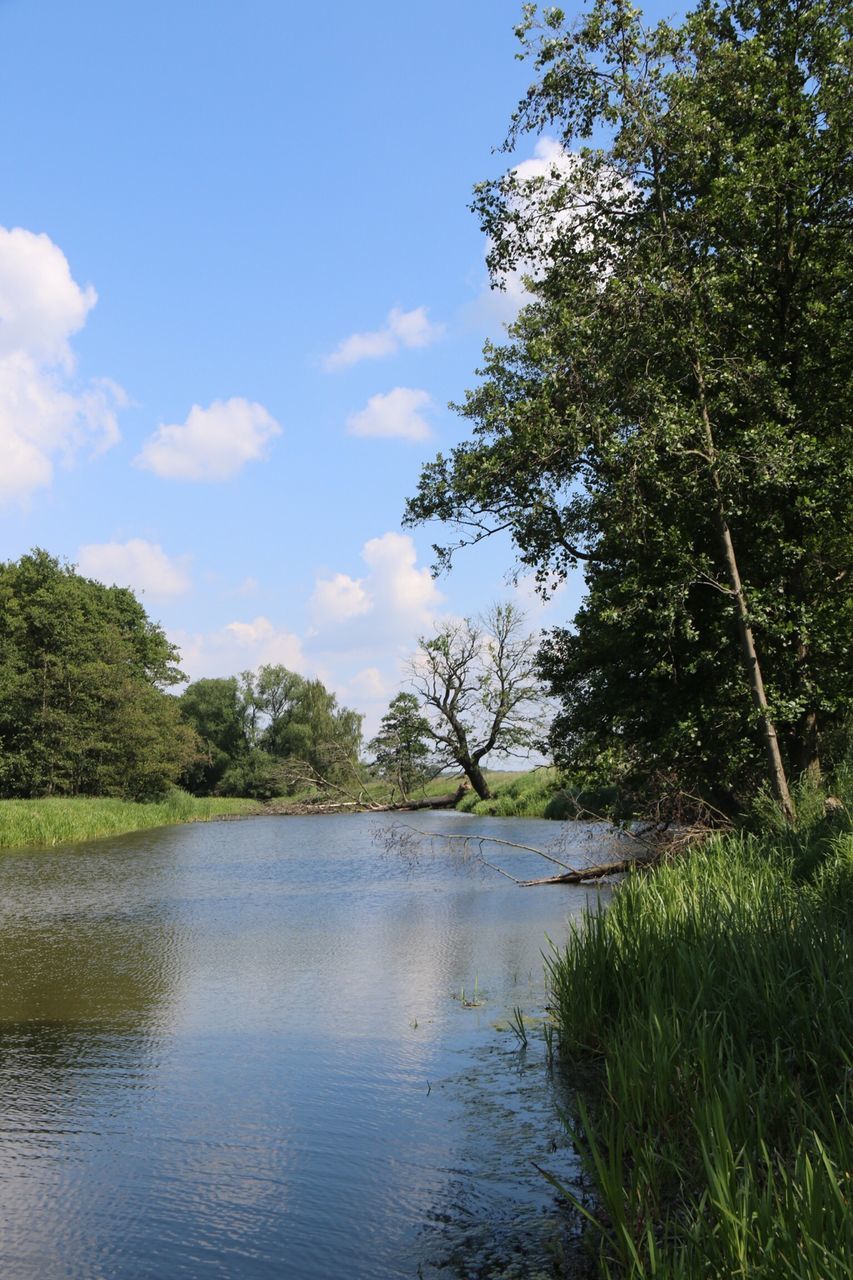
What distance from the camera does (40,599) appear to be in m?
43.1

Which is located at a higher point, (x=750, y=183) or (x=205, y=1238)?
(x=750, y=183)

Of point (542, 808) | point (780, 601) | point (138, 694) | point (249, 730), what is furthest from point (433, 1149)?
point (249, 730)

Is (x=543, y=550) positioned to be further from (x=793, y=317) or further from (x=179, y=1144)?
(x=179, y=1144)

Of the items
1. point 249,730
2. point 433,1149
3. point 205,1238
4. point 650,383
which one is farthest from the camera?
point 249,730

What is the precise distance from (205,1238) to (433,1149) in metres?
1.38

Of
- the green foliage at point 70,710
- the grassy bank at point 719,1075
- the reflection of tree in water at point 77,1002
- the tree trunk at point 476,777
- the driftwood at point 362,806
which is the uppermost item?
the green foliage at point 70,710

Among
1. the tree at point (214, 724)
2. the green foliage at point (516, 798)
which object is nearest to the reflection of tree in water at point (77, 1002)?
the green foliage at point (516, 798)

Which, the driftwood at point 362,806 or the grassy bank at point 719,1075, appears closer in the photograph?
the grassy bank at point 719,1075

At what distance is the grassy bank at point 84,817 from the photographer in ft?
91.1

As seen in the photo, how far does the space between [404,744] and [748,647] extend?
743 inches

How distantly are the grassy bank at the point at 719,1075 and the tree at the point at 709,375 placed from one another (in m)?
5.74

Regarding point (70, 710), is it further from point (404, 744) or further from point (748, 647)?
point (748, 647)

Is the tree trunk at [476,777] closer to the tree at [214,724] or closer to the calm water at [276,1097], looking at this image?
the calm water at [276,1097]

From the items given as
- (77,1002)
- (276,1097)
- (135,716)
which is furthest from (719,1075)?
(135,716)
